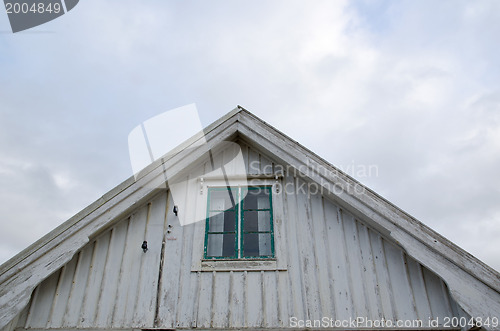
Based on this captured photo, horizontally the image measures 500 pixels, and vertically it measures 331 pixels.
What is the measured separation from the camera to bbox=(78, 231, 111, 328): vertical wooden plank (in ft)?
15.6

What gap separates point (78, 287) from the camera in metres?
4.96

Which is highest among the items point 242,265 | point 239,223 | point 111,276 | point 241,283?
point 239,223

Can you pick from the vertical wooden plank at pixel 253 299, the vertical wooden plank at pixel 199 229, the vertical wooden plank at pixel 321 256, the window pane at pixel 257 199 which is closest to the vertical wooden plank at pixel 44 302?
the vertical wooden plank at pixel 199 229

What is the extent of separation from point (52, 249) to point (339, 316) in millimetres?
3761

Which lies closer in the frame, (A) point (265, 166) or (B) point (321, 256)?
(B) point (321, 256)

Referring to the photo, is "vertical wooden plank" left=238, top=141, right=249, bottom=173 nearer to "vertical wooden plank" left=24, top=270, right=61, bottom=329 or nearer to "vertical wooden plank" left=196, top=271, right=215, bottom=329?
"vertical wooden plank" left=196, top=271, right=215, bottom=329

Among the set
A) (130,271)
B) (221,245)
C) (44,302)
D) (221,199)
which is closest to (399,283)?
(221,245)

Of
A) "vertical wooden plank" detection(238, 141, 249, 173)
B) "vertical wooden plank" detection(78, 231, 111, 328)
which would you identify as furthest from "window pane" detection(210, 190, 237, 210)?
"vertical wooden plank" detection(78, 231, 111, 328)

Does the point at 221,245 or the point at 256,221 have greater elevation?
the point at 256,221

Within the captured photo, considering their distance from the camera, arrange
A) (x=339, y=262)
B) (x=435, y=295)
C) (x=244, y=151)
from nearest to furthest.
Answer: (x=435, y=295) < (x=339, y=262) < (x=244, y=151)

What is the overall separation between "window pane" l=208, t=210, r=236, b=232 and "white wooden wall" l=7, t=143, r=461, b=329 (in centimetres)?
18

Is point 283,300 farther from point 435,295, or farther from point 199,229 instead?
point 435,295

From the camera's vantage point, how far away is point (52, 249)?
4.82 meters

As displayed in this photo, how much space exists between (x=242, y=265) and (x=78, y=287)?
2.21 metres
